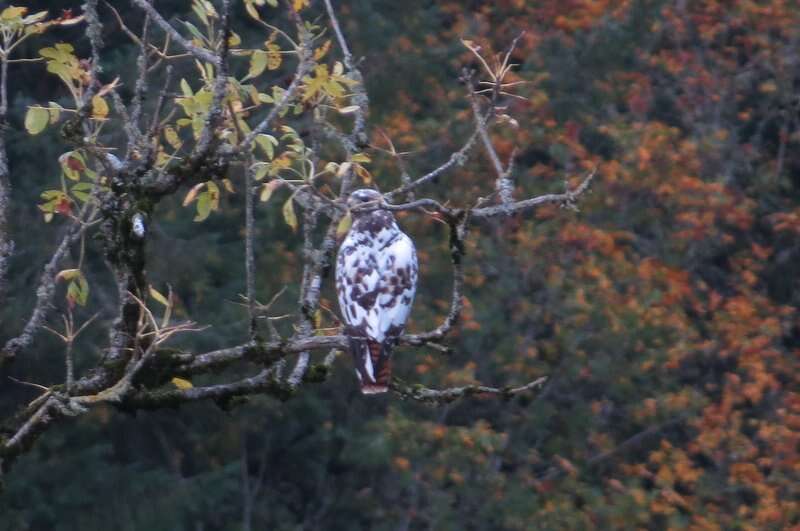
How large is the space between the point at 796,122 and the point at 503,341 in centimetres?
249

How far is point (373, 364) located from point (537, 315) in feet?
13.9

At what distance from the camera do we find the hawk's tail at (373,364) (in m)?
4.04

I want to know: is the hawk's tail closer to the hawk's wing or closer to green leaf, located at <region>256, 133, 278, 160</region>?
the hawk's wing

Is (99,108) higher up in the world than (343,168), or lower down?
higher up

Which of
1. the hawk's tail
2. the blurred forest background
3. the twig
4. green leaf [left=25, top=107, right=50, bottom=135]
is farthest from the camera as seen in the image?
the blurred forest background

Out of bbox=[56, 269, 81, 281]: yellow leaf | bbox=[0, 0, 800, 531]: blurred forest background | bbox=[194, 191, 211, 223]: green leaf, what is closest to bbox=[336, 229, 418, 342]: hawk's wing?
bbox=[194, 191, 211, 223]: green leaf

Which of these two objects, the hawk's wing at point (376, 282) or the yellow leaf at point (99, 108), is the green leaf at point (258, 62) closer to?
the yellow leaf at point (99, 108)

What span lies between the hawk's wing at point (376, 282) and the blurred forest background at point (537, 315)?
10.3 feet

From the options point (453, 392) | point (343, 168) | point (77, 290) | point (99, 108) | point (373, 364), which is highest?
point (99, 108)

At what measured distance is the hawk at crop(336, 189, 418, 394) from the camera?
13.4 feet

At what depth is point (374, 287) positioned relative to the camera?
4145mm

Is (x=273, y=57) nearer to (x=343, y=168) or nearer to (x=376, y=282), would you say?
(x=343, y=168)

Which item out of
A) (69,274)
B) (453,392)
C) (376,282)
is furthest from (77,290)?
(376,282)

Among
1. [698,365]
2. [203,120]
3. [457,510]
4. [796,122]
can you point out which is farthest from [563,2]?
[203,120]
